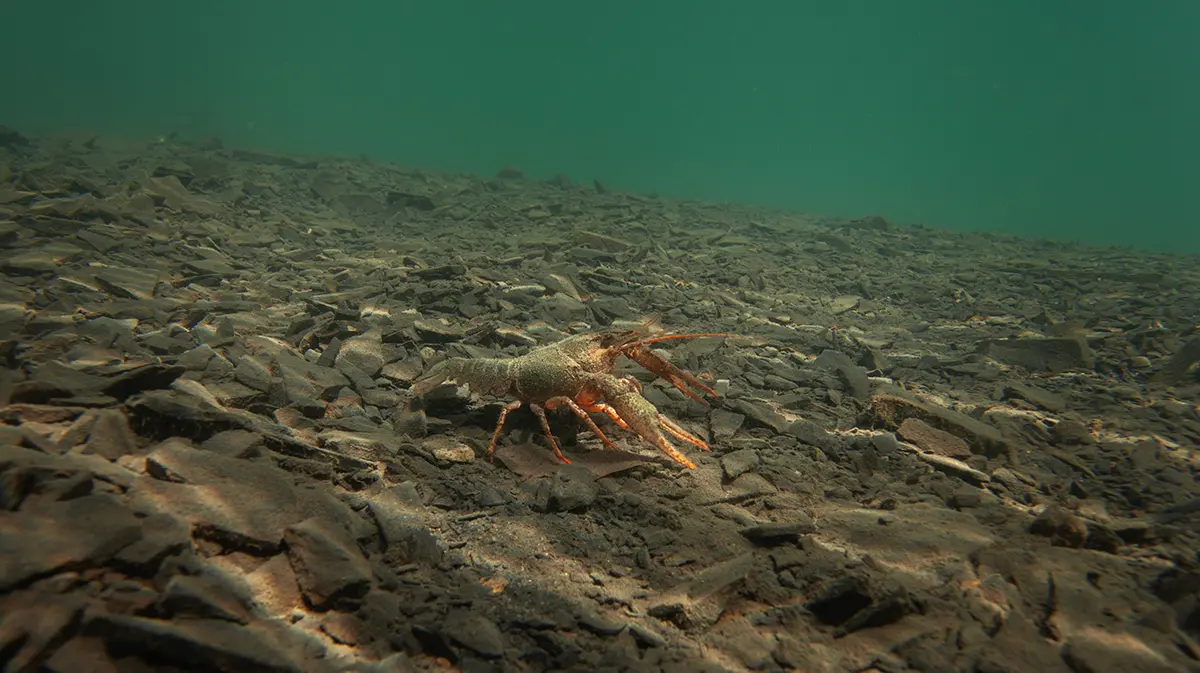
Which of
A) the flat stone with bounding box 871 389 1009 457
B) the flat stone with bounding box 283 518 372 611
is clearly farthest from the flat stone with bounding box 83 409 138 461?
the flat stone with bounding box 871 389 1009 457

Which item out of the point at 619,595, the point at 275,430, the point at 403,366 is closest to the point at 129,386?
the point at 275,430

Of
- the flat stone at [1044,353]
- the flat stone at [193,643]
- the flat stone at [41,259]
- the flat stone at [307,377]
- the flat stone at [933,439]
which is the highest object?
the flat stone at [1044,353]

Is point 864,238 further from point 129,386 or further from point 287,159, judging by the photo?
point 287,159

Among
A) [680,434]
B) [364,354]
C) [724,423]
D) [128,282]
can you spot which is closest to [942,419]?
[724,423]

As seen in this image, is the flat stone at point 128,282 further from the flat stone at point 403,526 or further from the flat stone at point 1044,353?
the flat stone at point 1044,353

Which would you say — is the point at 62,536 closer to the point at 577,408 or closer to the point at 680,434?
the point at 577,408

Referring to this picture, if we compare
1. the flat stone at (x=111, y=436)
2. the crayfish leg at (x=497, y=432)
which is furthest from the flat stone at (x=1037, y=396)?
the flat stone at (x=111, y=436)
